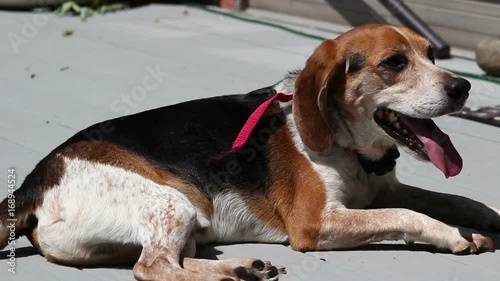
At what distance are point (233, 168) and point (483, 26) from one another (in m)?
4.16

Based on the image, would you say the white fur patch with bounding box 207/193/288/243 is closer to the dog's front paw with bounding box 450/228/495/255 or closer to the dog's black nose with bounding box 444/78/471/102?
the dog's front paw with bounding box 450/228/495/255

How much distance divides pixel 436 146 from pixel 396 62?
0.40 meters

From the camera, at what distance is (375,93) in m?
4.15

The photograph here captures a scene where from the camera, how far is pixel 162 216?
401 centimetres

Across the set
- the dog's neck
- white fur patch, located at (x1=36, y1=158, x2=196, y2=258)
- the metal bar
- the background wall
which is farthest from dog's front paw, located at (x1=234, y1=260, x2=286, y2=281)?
the background wall

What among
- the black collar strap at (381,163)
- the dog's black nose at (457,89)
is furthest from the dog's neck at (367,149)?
the dog's black nose at (457,89)

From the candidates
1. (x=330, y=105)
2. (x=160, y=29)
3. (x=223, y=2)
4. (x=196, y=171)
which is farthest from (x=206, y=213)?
(x=223, y=2)

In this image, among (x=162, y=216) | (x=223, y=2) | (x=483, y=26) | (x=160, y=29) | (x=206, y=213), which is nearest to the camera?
(x=162, y=216)

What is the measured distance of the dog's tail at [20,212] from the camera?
4.15 meters

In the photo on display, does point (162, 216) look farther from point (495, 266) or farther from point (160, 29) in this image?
point (160, 29)

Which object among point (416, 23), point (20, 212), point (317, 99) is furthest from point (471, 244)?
point (416, 23)

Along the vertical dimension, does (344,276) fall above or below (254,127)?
A: below

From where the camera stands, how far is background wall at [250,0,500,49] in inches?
307

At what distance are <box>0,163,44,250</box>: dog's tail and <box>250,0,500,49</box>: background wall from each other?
4.68 meters
